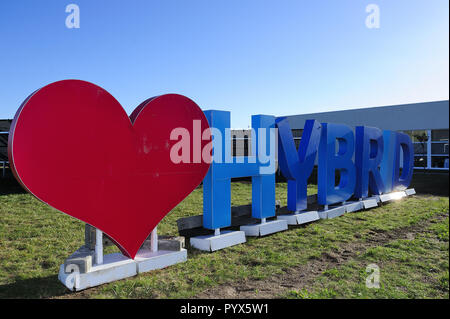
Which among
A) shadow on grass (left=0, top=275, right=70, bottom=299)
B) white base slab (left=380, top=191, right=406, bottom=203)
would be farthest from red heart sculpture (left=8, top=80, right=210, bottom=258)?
white base slab (left=380, top=191, right=406, bottom=203)

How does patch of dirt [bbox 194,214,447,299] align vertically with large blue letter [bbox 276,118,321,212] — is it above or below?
below

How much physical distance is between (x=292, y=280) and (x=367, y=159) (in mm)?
5501

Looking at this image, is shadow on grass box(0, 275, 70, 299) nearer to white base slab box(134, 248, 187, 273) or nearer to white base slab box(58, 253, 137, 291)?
white base slab box(58, 253, 137, 291)

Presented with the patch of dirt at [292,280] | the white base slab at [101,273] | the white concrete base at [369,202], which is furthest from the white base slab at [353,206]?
the white base slab at [101,273]

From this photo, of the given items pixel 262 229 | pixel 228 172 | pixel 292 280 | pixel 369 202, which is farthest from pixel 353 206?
pixel 292 280

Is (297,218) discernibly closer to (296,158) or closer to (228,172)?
(296,158)

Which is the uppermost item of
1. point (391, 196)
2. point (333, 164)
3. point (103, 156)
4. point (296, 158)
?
point (103, 156)

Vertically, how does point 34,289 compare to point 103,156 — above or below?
below

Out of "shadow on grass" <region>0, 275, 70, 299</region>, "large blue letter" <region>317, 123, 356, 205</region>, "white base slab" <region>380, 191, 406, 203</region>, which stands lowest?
"white base slab" <region>380, 191, 406, 203</region>

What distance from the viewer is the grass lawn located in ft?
11.1

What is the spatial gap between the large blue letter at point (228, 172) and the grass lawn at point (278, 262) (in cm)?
53

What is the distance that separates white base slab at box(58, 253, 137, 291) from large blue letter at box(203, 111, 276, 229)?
1.44 meters

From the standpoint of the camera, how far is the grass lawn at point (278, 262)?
339cm

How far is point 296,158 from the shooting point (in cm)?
619
